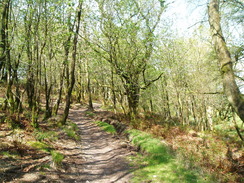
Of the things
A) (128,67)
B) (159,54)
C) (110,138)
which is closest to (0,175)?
(110,138)

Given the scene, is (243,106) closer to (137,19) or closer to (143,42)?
(143,42)

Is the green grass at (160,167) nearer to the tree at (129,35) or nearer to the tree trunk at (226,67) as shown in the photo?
the tree trunk at (226,67)

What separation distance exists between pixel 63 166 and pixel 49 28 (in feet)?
32.3

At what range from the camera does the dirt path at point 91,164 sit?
5817 millimetres

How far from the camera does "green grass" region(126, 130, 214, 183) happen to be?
5655mm

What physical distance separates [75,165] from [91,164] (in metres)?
0.78

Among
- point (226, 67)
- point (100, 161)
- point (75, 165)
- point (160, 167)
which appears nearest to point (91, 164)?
point (100, 161)

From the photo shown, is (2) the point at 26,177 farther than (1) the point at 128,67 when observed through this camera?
No

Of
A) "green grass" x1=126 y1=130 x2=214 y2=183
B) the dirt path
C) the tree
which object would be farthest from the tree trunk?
the tree

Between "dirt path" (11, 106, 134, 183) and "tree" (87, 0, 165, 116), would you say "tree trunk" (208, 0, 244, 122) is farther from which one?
"tree" (87, 0, 165, 116)

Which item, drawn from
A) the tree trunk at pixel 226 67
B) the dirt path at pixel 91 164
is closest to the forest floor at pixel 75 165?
the dirt path at pixel 91 164

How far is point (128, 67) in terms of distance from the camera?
15562 millimetres

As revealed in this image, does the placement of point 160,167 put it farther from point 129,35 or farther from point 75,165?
point 129,35

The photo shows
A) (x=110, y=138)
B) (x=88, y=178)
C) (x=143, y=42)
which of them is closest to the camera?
(x=88, y=178)
